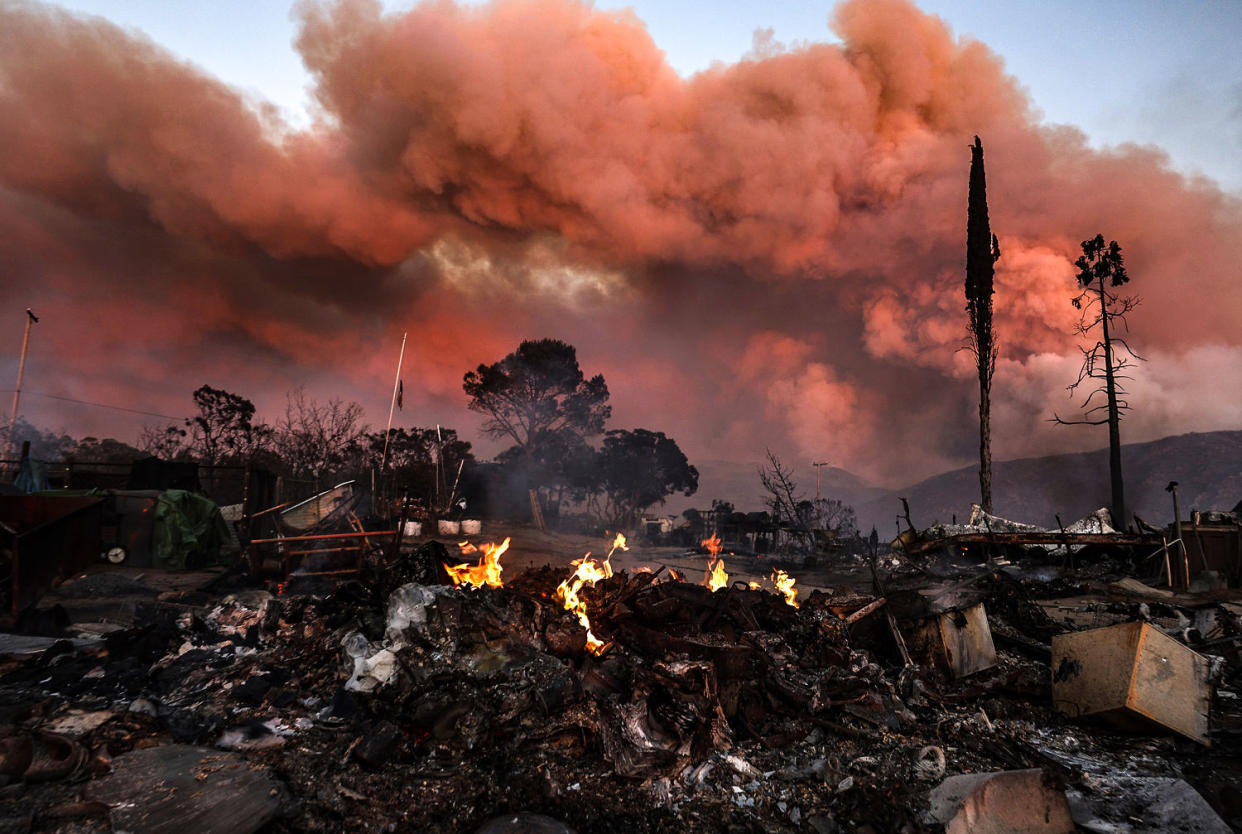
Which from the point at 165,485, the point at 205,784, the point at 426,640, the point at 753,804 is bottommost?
the point at 753,804

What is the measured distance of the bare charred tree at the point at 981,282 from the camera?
22.0m

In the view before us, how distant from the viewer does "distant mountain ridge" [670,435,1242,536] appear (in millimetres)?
49688

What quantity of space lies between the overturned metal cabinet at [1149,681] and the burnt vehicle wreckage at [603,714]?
0.06 ft

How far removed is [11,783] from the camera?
3541 mm

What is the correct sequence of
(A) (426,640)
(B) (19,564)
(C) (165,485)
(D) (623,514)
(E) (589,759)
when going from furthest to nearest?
(D) (623,514) < (C) (165,485) < (B) (19,564) < (A) (426,640) < (E) (589,759)

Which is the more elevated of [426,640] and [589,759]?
[426,640]

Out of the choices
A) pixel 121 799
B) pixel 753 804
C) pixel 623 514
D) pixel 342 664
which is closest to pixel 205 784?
pixel 121 799

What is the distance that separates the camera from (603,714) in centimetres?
452

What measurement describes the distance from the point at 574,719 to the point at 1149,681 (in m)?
4.80

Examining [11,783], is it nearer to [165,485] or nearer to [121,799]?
[121,799]

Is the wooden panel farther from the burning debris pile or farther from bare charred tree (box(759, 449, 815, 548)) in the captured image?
bare charred tree (box(759, 449, 815, 548))

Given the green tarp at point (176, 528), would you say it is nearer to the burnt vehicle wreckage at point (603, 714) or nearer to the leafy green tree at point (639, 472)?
the burnt vehicle wreckage at point (603, 714)

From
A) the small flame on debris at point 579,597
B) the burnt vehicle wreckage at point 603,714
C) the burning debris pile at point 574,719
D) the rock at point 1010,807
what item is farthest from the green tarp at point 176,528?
the rock at point 1010,807

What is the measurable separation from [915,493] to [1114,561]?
266 ft
